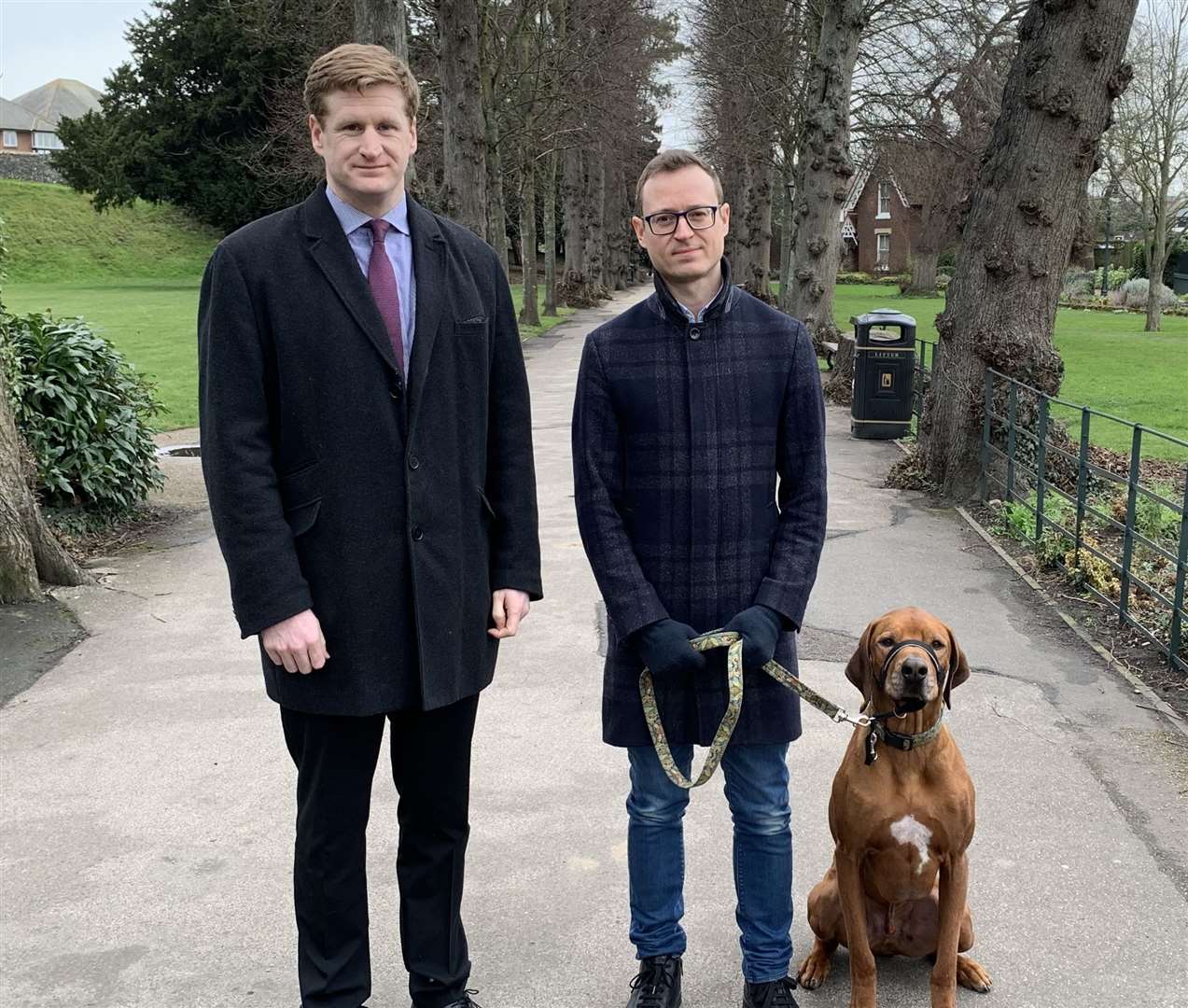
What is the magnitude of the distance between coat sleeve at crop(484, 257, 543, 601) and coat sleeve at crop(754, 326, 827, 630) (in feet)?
1.98

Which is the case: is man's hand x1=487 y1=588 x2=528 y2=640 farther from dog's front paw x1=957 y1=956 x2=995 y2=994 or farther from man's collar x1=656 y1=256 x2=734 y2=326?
dog's front paw x1=957 y1=956 x2=995 y2=994

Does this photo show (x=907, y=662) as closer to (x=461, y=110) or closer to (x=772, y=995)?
(x=772, y=995)

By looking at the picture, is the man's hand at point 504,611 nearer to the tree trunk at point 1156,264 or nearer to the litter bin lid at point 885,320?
the litter bin lid at point 885,320

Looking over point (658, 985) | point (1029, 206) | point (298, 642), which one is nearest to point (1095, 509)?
point (1029, 206)

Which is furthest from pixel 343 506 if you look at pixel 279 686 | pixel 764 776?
pixel 764 776

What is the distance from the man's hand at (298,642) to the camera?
8.79 feet

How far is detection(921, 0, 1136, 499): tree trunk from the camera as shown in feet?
29.4

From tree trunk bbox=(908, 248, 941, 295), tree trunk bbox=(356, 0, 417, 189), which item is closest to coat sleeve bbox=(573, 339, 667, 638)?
tree trunk bbox=(356, 0, 417, 189)

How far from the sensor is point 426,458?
110 inches

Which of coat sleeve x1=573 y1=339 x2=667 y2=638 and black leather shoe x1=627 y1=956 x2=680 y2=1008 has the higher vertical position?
coat sleeve x1=573 y1=339 x2=667 y2=638

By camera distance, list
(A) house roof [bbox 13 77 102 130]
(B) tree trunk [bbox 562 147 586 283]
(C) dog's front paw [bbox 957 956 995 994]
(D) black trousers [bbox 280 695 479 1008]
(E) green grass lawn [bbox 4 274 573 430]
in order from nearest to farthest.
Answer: (D) black trousers [bbox 280 695 479 1008] < (C) dog's front paw [bbox 957 956 995 994] < (E) green grass lawn [bbox 4 274 573 430] < (B) tree trunk [bbox 562 147 586 283] < (A) house roof [bbox 13 77 102 130]

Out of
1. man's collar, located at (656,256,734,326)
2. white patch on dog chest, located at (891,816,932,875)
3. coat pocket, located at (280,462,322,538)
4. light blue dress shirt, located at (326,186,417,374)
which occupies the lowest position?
white patch on dog chest, located at (891,816,932,875)

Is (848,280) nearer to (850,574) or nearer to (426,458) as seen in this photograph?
(850,574)

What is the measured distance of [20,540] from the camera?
22.9 feet
